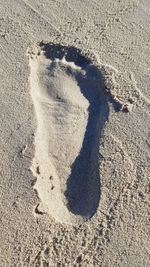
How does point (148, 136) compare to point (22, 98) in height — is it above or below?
above

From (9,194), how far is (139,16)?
101 cm

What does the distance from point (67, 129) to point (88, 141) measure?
10 cm

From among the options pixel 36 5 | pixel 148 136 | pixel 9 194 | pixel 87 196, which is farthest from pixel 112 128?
pixel 36 5

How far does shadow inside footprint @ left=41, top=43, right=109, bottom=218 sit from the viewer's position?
215 cm

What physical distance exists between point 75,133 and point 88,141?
6 centimetres

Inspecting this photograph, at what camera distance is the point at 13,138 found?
7.47ft

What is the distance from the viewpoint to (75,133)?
2295mm

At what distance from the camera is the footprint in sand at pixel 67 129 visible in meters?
2.16

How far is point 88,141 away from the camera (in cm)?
228

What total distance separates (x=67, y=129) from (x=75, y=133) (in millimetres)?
38

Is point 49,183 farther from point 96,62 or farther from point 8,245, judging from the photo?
point 96,62

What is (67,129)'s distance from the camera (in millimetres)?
2301

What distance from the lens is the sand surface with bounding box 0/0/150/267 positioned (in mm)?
2064

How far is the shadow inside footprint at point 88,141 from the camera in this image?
7.06ft
